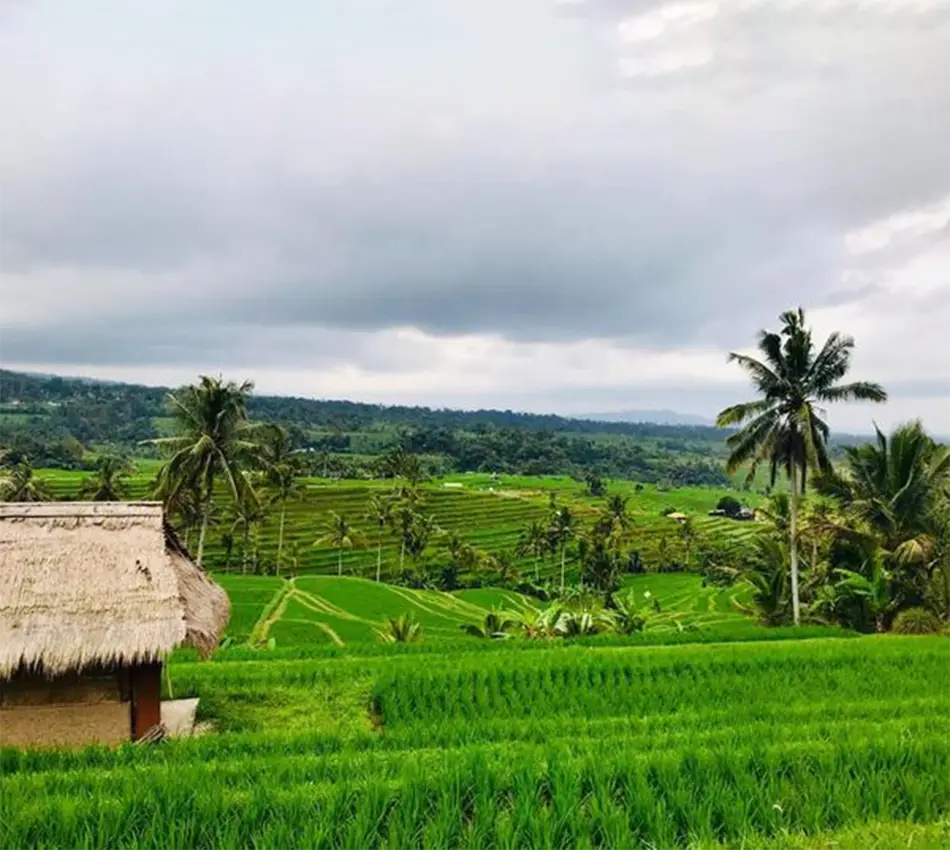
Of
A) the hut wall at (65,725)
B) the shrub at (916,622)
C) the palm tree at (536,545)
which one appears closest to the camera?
the hut wall at (65,725)

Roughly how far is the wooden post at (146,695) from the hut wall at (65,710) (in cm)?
13

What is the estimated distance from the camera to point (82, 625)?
31.5 feet

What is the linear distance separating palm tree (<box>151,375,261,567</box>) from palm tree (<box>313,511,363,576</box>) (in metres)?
31.0

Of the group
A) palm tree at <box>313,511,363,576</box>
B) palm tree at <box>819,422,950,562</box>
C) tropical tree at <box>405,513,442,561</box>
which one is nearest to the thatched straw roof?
palm tree at <box>819,422,950,562</box>

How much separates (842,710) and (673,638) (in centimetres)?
890

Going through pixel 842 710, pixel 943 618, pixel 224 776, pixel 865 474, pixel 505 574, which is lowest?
pixel 505 574

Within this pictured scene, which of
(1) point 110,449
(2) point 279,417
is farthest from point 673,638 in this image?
(2) point 279,417

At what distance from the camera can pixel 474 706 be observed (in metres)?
12.3

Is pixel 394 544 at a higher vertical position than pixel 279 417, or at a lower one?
lower

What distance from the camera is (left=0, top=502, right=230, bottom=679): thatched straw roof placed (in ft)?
30.9

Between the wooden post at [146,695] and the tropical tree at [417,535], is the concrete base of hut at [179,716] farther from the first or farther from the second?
the tropical tree at [417,535]

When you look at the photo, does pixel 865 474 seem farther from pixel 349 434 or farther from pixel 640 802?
pixel 349 434

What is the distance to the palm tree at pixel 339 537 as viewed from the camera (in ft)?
190

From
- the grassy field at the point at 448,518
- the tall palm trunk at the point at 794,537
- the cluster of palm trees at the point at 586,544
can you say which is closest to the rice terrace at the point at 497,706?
the tall palm trunk at the point at 794,537
